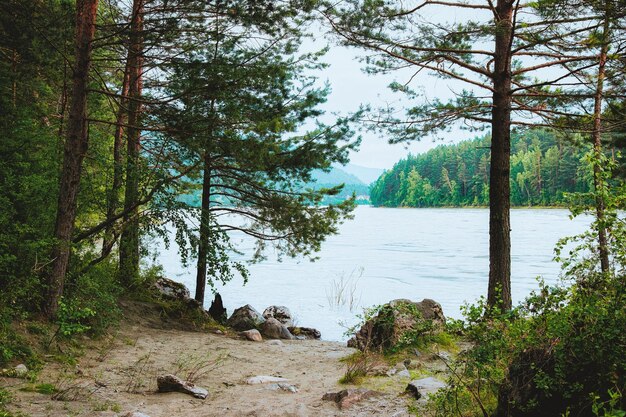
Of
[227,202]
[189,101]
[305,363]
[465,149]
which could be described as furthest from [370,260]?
[465,149]

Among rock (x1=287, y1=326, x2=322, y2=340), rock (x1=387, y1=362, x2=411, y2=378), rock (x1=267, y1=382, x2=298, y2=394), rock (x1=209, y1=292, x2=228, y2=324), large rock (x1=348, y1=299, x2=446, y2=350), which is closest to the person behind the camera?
rock (x1=267, y1=382, x2=298, y2=394)

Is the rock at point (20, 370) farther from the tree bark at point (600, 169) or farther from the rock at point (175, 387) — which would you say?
the tree bark at point (600, 169)

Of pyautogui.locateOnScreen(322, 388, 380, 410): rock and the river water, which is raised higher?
pyautogui.locateOnScreen(322, 388, 380, 410): rock

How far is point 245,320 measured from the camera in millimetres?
11141

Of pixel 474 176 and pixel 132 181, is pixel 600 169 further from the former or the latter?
pixel 474 176

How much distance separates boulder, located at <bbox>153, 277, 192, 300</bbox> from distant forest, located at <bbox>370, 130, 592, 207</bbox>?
47514 mm

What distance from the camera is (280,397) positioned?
521 cm

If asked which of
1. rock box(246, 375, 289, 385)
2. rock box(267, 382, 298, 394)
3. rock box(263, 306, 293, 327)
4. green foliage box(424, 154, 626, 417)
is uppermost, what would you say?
green foliage box(424, 154, 626, 417)

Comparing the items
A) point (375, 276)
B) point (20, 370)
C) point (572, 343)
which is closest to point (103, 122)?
point (20, 370)

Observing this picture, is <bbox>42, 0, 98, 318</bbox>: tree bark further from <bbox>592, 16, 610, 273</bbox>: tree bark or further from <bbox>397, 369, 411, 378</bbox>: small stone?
<bbox>592, 16, 610, 273</bbox>: tree bark

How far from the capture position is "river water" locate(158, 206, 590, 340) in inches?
632

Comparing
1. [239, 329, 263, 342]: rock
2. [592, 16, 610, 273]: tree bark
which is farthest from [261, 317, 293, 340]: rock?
[592, 16, 610, 273]: tree bark

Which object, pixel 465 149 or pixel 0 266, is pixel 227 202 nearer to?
pixel 0 266

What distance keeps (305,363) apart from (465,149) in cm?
7509
